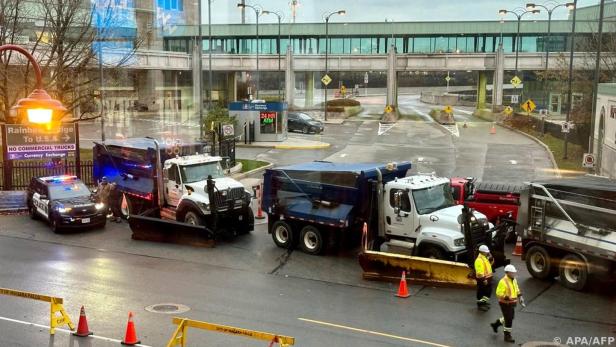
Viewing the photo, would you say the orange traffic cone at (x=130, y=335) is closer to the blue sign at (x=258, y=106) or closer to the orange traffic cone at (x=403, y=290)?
the orange traffic cone at (x=403, y=290)

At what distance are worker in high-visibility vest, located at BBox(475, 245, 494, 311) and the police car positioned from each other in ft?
43.2

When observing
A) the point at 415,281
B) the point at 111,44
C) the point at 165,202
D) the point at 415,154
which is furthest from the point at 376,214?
the point at 415,154

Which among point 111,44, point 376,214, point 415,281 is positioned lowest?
point 415,281

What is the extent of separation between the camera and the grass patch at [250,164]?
33612 millimetres

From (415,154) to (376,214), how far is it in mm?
22354

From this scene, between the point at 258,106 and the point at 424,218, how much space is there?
99.9 feet

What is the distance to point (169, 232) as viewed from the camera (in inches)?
736

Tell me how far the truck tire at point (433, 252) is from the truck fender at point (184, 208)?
7029mm

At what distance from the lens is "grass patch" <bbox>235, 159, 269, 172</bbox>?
33.6 metres

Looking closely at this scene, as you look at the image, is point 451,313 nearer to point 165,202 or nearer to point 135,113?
point 165,202

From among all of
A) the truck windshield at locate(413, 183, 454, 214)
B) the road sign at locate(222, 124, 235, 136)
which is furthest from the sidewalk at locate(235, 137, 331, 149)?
the truck windshield at locate(413, 183, 454, 214)

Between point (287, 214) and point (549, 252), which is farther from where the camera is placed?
point (287, 214)

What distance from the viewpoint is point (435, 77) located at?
77562 millimetres

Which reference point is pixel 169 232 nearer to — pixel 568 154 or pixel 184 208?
pixel 184 208
